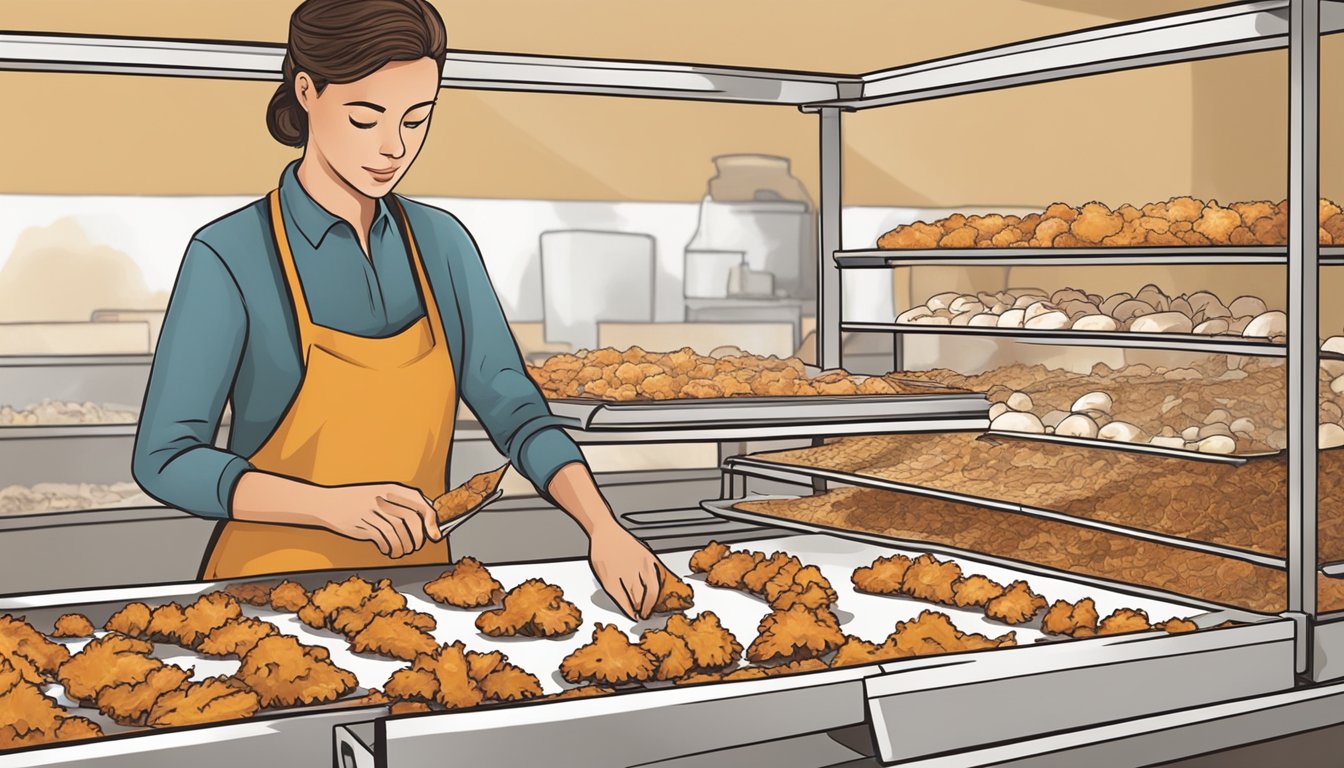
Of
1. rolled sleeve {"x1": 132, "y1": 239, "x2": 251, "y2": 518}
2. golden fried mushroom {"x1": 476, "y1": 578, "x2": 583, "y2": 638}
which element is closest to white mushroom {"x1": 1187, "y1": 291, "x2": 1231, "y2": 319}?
golden fried mushroom {"x1": 476, "y1": 578, "x2": 583, "y2": 638}

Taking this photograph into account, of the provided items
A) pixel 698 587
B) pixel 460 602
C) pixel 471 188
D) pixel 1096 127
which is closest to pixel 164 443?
pixel 460 602

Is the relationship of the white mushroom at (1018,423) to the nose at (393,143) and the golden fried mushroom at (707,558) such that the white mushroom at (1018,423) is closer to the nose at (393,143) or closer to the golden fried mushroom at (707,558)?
the golden fried mushroom at (707,558)

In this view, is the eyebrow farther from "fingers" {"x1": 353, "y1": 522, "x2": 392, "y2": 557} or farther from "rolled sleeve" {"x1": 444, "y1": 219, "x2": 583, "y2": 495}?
"fingers" {"x1": 353, "y1": 522, "x2": 392, "y2": 557}

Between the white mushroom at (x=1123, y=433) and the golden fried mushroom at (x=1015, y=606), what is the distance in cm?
55

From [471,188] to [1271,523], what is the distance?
4.08m

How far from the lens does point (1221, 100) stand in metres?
7.27

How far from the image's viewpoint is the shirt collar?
213 centimetres

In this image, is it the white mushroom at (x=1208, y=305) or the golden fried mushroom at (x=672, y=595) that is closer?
the golden fried mushroom at (x=672, y=595)

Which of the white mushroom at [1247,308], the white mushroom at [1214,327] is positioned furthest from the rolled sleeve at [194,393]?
the white mushroom at [1247,308]

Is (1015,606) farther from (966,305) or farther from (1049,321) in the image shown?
(966,305)

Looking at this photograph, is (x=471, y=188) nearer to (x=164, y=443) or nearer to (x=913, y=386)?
(x=913, y=386)

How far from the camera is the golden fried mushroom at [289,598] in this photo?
1959 millimetres

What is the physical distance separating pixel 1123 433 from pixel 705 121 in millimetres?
Result: 4076

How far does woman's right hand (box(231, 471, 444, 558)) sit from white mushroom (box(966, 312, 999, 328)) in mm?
1380
